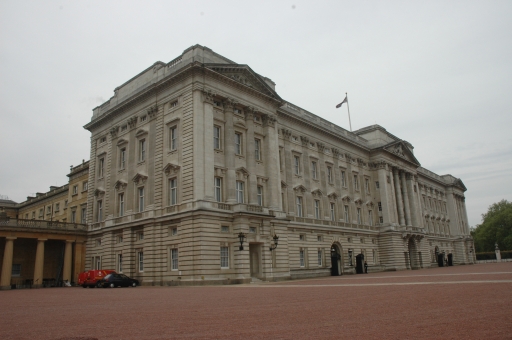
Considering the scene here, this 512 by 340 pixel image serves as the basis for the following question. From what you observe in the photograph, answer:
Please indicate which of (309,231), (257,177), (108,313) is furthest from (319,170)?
(108,313)

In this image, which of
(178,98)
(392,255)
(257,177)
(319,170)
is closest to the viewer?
(178,98)

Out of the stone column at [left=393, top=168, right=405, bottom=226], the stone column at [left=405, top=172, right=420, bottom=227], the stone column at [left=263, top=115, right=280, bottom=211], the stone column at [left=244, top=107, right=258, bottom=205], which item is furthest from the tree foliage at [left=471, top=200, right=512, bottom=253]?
the stone column at [left=244, top=107, right=258, bottom=205]

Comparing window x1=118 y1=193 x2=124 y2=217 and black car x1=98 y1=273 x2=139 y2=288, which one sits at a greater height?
window x1=118 y1=193 x2=124 y2=217

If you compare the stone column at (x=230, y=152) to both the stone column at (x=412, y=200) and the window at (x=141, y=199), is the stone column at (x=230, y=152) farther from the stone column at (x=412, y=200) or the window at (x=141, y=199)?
the stone column at (x=412, y=200)

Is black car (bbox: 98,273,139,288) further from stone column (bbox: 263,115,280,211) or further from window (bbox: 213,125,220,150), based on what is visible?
stone column (bbox: 263,115,280,211)

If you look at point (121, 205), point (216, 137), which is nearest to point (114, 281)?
point (121, 205)

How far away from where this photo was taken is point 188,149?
1478 inches

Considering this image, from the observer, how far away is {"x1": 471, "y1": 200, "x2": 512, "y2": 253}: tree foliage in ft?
384

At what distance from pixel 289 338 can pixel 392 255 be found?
5838 centimetres

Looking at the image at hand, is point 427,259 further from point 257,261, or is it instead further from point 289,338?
point 289,338

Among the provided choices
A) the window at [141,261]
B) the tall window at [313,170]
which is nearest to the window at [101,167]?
the window at [141,261]

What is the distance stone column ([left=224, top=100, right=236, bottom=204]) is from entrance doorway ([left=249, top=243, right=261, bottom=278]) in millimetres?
4828

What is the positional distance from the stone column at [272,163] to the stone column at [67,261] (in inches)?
891

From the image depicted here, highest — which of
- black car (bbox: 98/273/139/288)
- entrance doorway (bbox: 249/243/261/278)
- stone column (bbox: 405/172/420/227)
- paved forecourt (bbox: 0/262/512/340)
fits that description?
stone column (bbox: 405/172/420/227)
